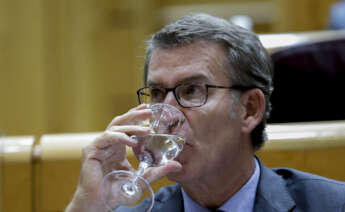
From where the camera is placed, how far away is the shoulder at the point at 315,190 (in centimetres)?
108

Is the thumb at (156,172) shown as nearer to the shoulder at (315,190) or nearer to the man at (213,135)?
the man at (213,135)

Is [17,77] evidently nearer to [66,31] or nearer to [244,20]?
[66,31]

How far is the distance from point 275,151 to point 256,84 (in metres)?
0.17

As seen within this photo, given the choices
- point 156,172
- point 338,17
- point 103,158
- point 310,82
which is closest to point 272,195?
point 156,172

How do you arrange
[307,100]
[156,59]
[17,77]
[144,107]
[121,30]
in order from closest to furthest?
1. [144,107]
2. [156,59]
3. [307,100]
4. [17,77]
5. [121,30]

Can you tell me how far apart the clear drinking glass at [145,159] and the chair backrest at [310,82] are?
78cm

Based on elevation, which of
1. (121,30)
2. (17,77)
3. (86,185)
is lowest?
(17,77)

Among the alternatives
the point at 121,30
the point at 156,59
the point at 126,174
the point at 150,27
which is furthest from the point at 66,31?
the point at 126,174

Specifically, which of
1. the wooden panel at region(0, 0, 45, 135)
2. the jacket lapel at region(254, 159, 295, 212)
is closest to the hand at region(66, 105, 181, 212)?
the jacket lapel at region(254, 159, 295, 212)

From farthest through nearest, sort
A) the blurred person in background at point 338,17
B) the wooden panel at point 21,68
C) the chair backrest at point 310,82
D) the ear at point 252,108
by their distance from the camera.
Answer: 1. the wooden panel at point 21,68
2. the blurred person in background at point 338,17
3. the chair backrest at point 310,82
4. the ear at point 252,108

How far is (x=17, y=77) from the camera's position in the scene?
3129 millimetres

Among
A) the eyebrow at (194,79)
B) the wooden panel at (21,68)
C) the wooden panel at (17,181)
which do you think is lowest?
the wooden panel at (21,68)

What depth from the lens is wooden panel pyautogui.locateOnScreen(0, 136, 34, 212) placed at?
1.20m

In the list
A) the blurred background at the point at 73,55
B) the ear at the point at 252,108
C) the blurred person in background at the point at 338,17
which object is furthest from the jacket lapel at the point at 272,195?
the blurred background at the point at 73,55
